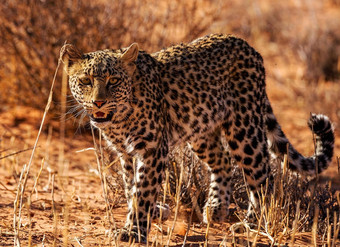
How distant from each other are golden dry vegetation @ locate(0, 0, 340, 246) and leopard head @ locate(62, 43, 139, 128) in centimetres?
26

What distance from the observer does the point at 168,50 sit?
18.5ft

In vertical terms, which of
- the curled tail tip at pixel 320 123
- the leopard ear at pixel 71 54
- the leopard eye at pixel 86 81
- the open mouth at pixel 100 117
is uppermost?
the leopard ear at pixel 71 54

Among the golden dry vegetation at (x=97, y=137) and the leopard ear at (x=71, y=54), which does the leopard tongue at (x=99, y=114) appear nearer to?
the golden dry vegetation at (x=97, y=137)

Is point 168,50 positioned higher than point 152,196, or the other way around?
point 168,50

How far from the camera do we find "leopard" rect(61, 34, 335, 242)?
473 centimetres

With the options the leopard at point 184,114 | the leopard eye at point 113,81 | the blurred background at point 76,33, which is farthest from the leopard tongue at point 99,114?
the blurred background at point 76,33

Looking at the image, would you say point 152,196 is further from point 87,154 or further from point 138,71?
point 87,154

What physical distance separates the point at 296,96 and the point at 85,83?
7.25 metres

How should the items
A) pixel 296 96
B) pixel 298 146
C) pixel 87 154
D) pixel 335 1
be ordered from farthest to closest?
pixel 335 1, pixel 296 96, pixel 298 146, pixel 87 154

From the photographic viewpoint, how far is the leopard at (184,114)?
15.5 feet

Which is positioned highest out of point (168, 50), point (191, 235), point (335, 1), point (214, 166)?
point (335, 1)

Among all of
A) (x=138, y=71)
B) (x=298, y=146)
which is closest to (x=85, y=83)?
(x=138, y=71)

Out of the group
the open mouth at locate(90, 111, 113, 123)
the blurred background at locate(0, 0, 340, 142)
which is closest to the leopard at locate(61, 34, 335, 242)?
the open mouth at locate(90, 111, 113, 123)

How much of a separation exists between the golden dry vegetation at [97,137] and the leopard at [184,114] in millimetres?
219
